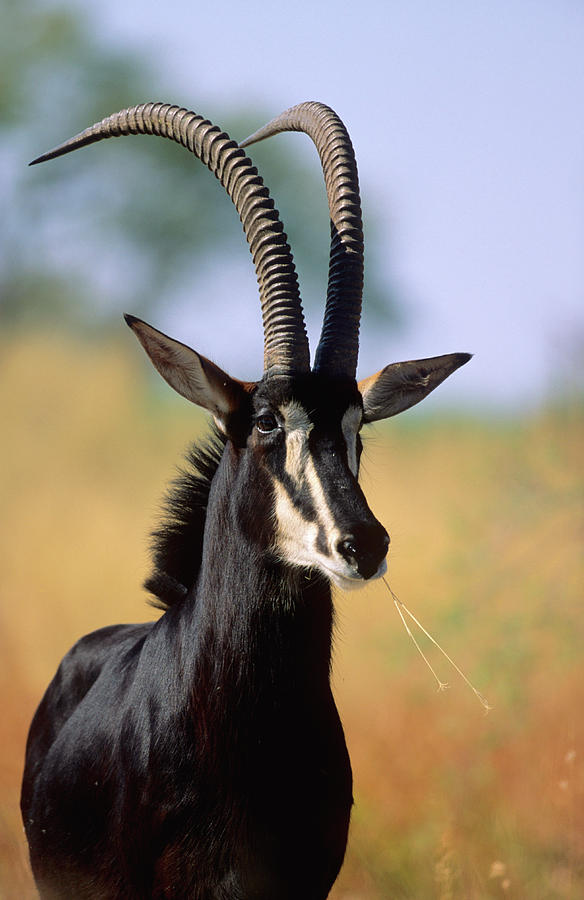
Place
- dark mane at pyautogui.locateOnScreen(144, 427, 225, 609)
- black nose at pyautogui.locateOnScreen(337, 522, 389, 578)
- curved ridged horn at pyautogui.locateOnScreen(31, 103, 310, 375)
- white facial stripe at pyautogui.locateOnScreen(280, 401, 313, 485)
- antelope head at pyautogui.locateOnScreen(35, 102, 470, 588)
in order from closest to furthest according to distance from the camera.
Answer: black nose at pyautogui.locateOnScreen(337, 522, 389, 578), antelope head at pyautogui.locateOnScreen(35, 102, 470, 588), white facial stripe at pyautogui.locateOnScreen(280, 401, 313, 485), curved ridged horn at pyautogui.locateOnScreen(31, 103, 310, 375), dark mane at pyautogui.locateOnScreen(144, 427, 225, 609)

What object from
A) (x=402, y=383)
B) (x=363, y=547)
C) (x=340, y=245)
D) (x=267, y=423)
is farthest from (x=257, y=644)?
(x=340, y=245)

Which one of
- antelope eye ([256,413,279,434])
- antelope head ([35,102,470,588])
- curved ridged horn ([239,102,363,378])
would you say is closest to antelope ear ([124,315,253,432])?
antelope head ([35,102,470,588])

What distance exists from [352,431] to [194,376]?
0.69m

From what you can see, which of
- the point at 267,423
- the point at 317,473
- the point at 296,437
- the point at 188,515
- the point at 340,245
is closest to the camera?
the point at 317,473

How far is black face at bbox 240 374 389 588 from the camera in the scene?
13.5 feet

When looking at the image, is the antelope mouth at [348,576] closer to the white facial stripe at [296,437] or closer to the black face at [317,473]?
the black face at [317,473]

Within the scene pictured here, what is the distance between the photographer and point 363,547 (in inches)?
161

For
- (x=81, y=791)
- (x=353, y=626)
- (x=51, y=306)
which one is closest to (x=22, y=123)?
(x=51, y=306)

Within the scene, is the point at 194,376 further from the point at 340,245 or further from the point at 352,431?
the point at 340,245

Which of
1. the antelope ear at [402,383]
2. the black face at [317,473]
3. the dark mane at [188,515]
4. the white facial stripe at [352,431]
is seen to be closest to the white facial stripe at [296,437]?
the black face at [317,473]

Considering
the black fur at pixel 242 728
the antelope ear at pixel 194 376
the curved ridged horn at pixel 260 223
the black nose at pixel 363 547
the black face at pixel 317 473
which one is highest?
the curved ridged horn at pixel 260 223

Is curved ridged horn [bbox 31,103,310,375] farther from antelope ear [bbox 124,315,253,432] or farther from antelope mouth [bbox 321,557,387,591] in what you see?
antelope mouth [bbox 321,557,387,591]

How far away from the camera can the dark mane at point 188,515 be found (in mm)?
5297

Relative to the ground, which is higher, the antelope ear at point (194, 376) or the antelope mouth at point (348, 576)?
the antelope ear at point (194, 376)
